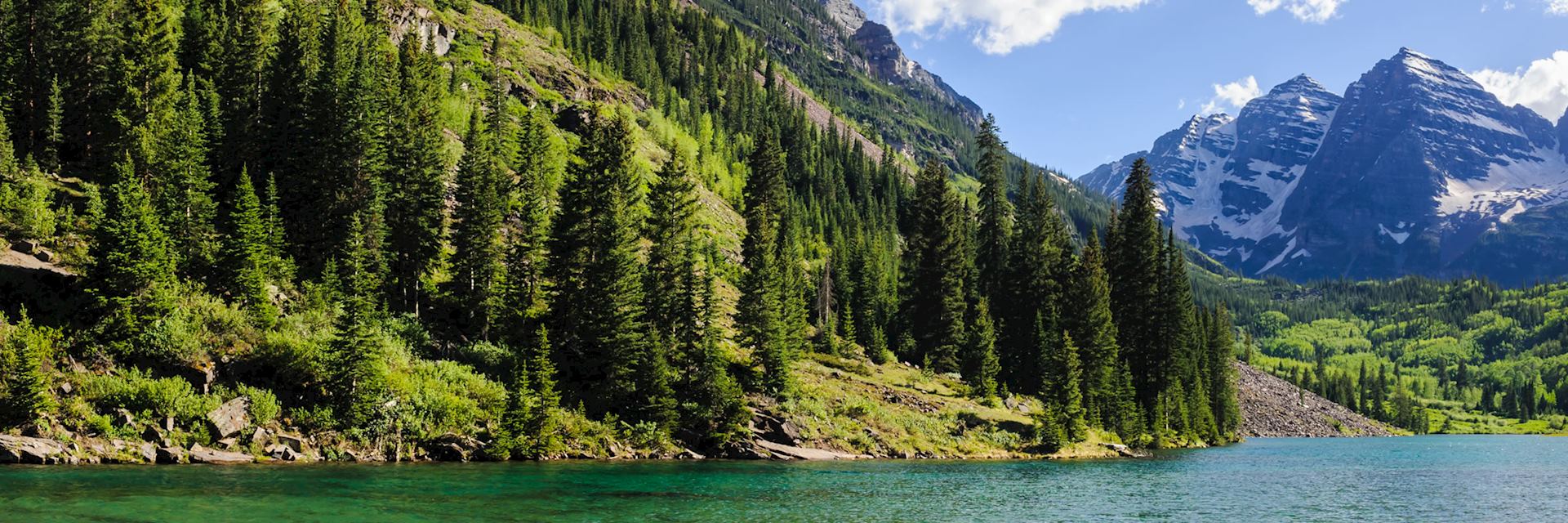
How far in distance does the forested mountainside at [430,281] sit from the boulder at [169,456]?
149cm

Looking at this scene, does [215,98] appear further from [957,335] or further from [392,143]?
[957,335]

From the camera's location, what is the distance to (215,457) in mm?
42188

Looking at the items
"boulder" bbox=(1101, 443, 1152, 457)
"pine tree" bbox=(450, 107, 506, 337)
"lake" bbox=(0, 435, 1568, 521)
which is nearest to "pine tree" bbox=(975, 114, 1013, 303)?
"boulder" bbox=(1101, 443, 1152, 457)

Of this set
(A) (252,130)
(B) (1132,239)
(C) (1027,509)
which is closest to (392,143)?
(A) (252,130)

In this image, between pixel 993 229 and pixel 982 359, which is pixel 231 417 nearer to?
pixel 982 359

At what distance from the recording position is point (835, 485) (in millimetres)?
43500

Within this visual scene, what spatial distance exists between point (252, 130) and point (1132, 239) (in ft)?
283

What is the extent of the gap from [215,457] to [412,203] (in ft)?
80.4

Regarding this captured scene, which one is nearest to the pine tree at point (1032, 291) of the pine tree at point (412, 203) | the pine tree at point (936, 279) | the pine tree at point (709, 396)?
the pine tree at point (936, 279)

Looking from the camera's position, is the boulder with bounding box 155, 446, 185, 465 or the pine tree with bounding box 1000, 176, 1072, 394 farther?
the pine tree with bounding box 1000, 176, 1072, 394

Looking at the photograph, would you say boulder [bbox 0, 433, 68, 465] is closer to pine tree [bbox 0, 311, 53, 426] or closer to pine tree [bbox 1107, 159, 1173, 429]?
pine tree [bbox 0, 311, 53, 426]

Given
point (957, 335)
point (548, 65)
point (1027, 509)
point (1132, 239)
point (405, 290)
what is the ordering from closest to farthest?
point (1027, 509) < point (405, 290) < point (957, 335) < point (1132, 239) < point (548, 65)

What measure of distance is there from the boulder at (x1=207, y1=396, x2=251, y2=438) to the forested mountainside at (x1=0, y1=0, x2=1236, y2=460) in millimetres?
118

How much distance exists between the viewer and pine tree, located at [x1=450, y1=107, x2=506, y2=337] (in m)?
61.8
